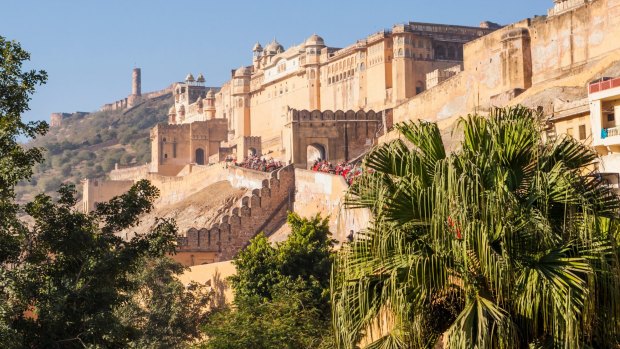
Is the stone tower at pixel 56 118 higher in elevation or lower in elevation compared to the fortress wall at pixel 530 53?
→ higher

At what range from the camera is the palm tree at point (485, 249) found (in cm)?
1016

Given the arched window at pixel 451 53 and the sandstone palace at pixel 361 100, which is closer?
the sandstone palace at pixel 361 100

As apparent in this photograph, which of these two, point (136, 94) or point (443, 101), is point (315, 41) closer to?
point (443, 101)

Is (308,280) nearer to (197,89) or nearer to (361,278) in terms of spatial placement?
(361,278)

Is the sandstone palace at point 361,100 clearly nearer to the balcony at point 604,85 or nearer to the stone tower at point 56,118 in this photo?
the balcony at point 604,85

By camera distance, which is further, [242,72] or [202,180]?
[242,72]

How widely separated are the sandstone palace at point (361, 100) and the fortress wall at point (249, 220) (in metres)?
0.05

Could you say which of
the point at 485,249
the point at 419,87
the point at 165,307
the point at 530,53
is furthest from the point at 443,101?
the point at 485,249

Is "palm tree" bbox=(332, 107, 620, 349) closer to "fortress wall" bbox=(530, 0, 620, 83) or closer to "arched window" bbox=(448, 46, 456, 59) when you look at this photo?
"fortress wall" bbox=(530, 0, 620, 83)

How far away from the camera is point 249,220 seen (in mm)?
42281

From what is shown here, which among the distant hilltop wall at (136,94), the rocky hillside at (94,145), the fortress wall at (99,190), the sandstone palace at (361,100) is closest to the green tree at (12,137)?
the sandstone palace at (361,100)

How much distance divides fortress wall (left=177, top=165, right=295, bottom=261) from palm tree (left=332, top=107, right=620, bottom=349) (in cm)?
2880

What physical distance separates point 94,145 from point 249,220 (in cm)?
9234

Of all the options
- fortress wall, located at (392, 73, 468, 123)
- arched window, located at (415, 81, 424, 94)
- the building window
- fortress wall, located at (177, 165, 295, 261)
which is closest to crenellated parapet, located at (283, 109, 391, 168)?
fortress wall, located at (392, 73, 468, 123)
